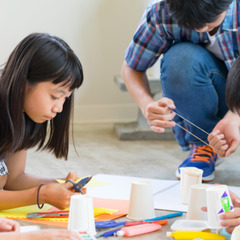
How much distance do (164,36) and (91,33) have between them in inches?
58.5

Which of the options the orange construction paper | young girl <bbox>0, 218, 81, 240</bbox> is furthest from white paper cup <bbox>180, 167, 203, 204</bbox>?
young girl <bbox>0, 218, 81, 240</bbox>

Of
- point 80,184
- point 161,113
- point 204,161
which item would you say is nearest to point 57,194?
point 80,184

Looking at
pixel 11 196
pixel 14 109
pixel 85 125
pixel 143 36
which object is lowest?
pixel 85 125

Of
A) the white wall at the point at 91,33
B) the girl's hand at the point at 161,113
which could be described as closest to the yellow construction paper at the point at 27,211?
the girl's hand at the point at 161,113

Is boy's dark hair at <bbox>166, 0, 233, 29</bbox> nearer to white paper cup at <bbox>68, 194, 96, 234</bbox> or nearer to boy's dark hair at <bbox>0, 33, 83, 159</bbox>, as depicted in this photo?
boy's dark hair at <bbox>0, 33, 83, 159</bbox>

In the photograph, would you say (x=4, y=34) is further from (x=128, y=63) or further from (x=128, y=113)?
(x=128, y=63)

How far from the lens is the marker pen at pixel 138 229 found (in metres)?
1.28

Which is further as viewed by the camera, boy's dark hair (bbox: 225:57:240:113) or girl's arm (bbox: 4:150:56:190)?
girl's arm (bbox: 4:150:56:190)

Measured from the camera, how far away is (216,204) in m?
1.21

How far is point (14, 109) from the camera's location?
1409 mm

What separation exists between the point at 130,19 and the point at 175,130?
1.47m

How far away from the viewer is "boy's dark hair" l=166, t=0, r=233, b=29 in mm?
1458

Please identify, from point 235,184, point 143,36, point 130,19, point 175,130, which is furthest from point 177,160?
point 130,19

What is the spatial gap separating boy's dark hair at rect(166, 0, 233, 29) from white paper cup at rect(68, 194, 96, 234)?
61 cm
